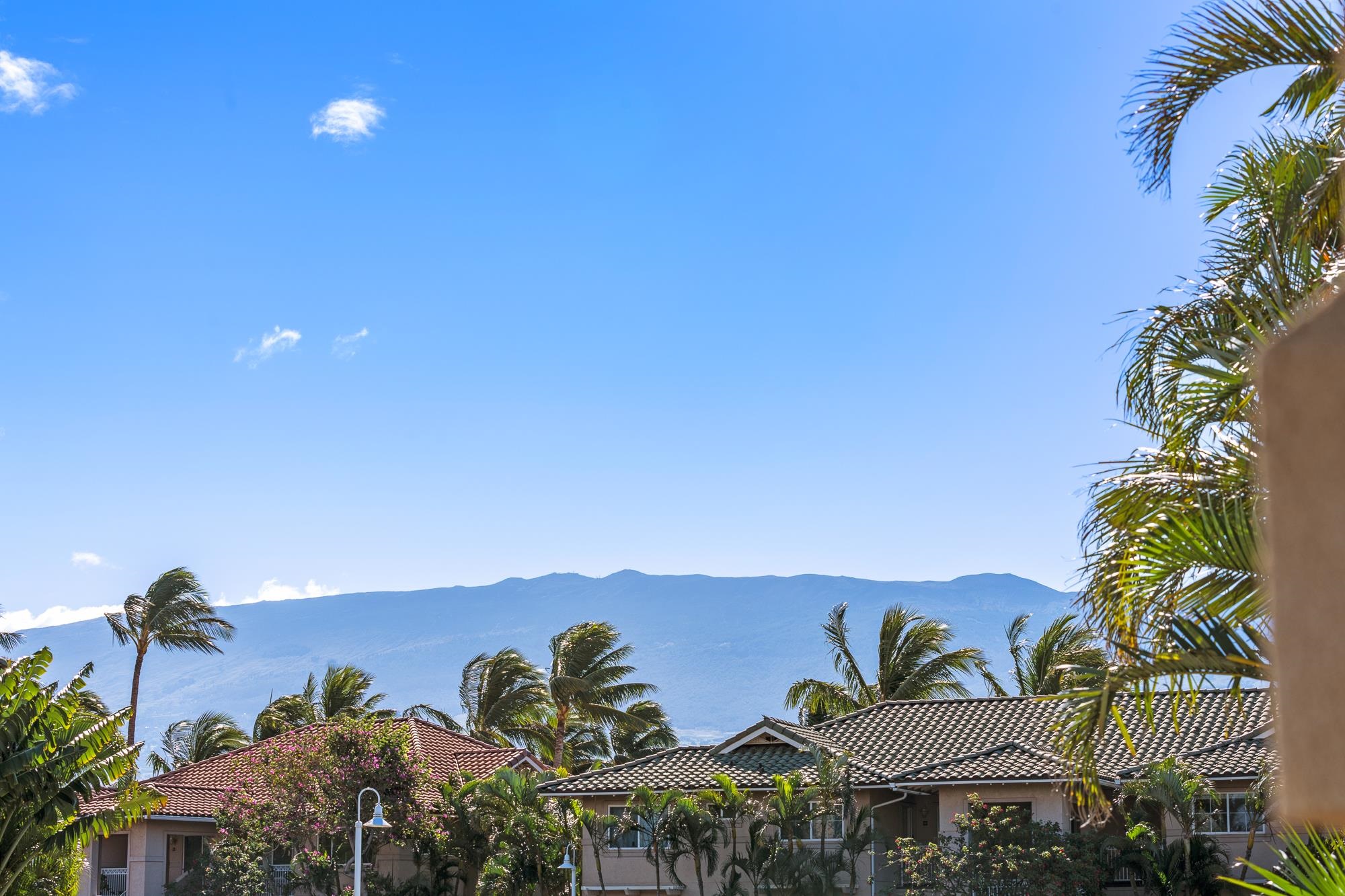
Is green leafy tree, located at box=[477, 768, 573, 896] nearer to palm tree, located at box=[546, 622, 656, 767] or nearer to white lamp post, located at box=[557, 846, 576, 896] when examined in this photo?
white lamp post, located at box=[557, 846, 576, 896]

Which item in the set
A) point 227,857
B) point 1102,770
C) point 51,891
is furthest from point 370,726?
point 1102,770

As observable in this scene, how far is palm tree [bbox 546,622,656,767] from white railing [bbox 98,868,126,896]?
15.2 m

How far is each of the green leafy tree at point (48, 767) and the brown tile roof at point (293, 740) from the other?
11642mm

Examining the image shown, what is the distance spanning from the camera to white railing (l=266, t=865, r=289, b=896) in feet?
123

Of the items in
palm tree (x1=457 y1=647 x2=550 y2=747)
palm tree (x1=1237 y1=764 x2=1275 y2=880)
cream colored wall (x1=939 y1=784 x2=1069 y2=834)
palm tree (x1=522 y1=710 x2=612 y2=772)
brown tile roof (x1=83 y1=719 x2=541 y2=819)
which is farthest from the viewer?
palm tree (x1=522 y1=710 x2=612 y2=772)

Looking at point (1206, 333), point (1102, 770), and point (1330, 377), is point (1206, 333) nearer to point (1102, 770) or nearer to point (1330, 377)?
point (1330, 377)

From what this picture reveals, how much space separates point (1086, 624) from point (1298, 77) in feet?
15.0

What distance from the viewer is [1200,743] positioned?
3375 centimetres

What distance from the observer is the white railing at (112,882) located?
40.8 metres

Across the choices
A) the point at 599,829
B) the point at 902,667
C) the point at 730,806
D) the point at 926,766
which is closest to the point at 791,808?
the point at 730,806

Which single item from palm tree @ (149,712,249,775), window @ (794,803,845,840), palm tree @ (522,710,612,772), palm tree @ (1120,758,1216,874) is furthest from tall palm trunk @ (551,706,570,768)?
palm tree @ (1120,758,1216,874)

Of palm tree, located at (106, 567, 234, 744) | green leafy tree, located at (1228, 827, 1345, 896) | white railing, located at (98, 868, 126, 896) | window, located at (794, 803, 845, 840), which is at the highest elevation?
palm tree, located at (106, 567, 234, 744)

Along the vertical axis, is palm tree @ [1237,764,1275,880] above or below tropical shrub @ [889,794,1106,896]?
above

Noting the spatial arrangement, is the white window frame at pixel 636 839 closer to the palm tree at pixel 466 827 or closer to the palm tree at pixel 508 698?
the palm tree at pixel 466 827
